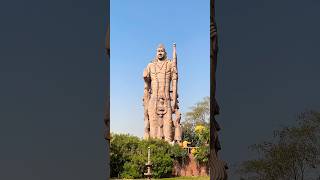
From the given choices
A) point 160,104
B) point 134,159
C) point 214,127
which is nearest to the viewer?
point 214,127

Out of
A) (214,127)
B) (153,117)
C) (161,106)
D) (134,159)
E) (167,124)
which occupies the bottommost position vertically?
(134,159)

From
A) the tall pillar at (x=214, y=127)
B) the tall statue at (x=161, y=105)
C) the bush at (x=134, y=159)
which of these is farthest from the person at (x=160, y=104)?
the tall pillar at (x=214, y=127)

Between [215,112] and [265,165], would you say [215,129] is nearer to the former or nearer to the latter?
[215,112]

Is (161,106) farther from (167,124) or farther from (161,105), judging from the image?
(167,124)

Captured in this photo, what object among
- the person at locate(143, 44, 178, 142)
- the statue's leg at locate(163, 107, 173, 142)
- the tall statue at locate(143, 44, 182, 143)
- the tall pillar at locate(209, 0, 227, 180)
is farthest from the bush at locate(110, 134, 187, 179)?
the statue's leg at locate(163, 107, 173, 142)

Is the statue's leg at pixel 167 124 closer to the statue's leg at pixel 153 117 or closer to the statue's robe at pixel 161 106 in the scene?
the statue's robe at pixel 161 106

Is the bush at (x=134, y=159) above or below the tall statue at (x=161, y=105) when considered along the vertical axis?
below

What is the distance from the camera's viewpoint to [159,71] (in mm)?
6539

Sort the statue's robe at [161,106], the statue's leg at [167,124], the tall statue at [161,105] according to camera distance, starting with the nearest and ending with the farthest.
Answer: the tall statue at [161,105] → the statue's robe at [161,106] → the statue's leg at [167,124]

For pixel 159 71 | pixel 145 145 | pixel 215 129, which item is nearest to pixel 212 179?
pixel 215 129

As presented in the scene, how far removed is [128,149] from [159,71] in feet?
8.03

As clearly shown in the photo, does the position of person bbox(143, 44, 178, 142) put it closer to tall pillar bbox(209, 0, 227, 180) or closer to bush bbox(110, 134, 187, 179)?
bush bbox(110, 134, 187, 179)

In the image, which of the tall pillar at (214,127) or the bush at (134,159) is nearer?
the tall pillar at (214,127)

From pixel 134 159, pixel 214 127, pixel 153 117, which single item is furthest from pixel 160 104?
pixel 214 127
